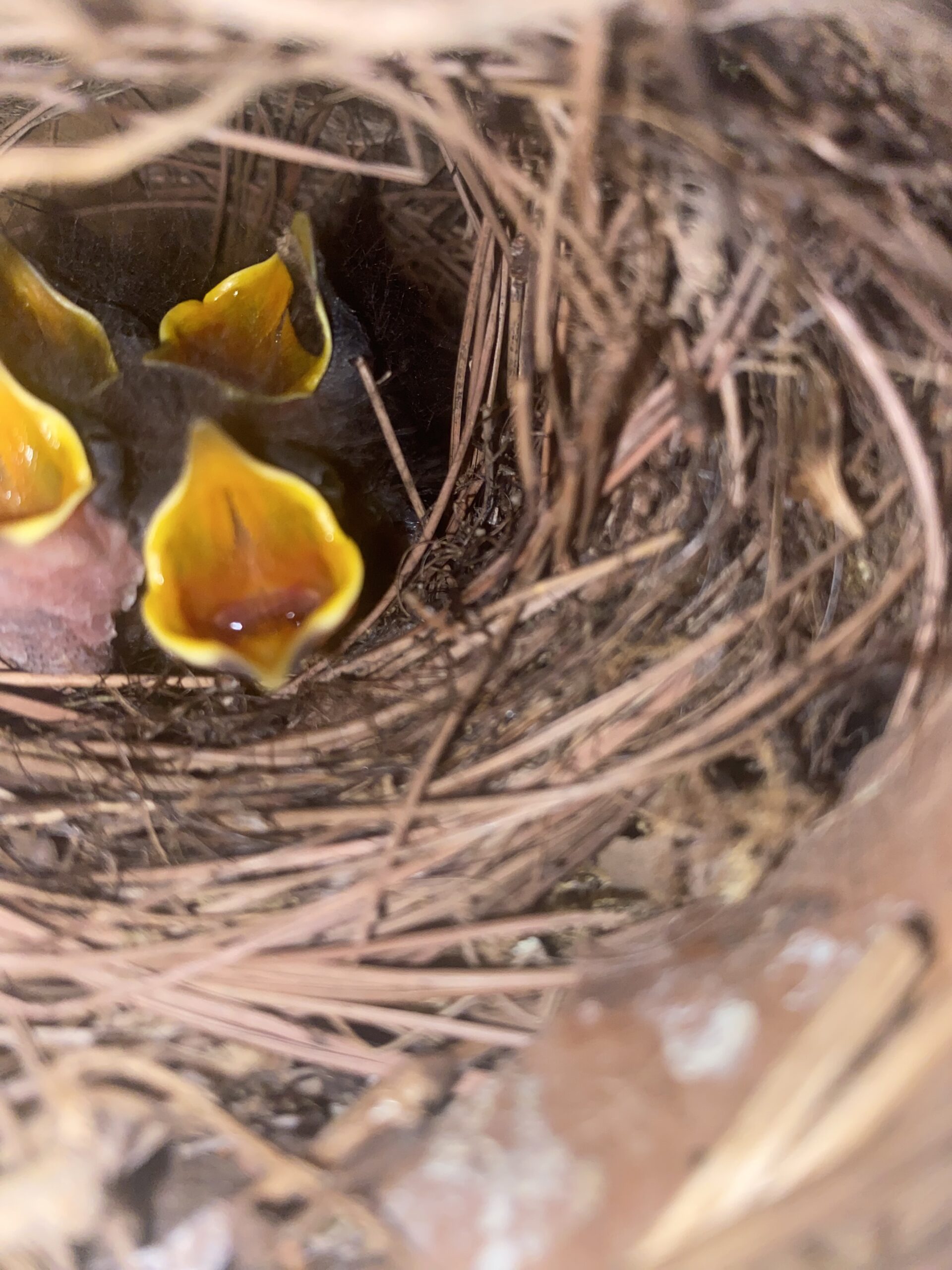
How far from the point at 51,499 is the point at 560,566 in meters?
0.58

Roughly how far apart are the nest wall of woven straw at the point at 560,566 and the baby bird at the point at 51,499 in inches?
2.5

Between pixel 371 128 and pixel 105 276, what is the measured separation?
1.47 feet

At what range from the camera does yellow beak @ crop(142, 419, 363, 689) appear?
0.93 meters

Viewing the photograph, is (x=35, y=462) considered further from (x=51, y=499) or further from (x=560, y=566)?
(x=560, y=566)

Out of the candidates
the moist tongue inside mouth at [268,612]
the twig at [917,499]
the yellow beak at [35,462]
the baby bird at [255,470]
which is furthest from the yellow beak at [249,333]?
the twig at [917,499]

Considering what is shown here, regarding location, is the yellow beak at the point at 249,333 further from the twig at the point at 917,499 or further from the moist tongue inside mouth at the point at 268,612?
the twig at the point at 917,499

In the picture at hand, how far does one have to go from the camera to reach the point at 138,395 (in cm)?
108

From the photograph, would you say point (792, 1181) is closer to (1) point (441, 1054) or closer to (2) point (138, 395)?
(1) point (441, 1054)

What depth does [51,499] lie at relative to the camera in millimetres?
1018

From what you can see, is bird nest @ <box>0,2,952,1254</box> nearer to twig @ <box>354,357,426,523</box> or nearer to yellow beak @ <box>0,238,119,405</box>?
twig @ <box>354,357,426,523</box>

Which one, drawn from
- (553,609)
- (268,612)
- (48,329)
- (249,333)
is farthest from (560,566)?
(48,329)

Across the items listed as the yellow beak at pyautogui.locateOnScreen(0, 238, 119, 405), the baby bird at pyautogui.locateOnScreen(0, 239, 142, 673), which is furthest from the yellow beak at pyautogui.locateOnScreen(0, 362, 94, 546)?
the yellow beak at pyautogui.locateOnScreen(0, 238, 119, 405)

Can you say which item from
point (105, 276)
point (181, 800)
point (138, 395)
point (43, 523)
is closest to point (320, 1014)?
point (181, 800)

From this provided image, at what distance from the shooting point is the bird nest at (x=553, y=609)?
681 mm
